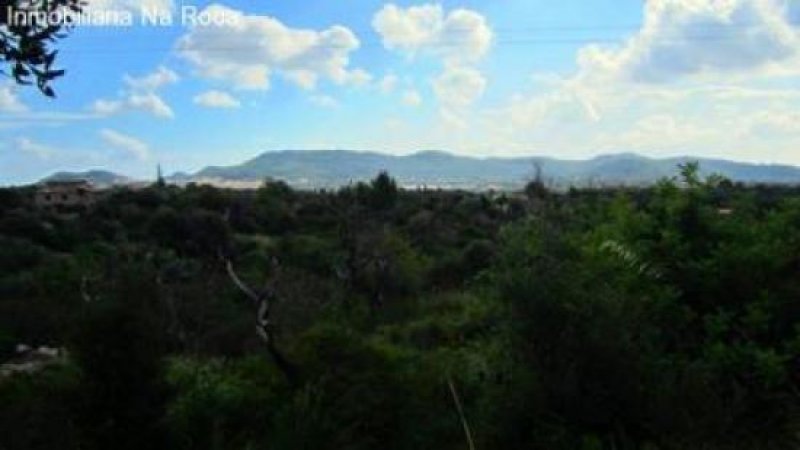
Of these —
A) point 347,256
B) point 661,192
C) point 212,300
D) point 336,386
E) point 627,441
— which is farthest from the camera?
point 347,256

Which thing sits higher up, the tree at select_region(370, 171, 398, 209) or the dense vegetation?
the dense vegetation

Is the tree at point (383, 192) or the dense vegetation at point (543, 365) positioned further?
the tree at point (383, 192)

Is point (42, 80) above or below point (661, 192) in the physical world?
above

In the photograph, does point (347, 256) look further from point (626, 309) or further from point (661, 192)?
point (626, 309)

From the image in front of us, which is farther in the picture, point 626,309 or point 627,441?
point 626,309

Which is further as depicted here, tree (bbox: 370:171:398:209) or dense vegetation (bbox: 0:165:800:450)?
tree (bbox: 370:171:398:209)

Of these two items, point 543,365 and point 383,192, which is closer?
point 543,365

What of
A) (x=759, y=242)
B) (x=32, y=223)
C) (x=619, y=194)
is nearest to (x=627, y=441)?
(x=759, y=242)

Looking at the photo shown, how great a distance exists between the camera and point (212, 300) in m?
24.4

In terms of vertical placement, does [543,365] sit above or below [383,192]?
above

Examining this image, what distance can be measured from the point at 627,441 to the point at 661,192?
450 centimetres

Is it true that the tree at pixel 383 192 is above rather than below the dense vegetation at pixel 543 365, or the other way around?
below

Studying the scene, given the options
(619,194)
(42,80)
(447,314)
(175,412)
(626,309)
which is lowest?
(447,314)

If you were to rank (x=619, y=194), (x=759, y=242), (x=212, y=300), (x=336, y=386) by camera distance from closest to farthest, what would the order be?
(x=336, y=386)
(x=759, y=242)
(x=619, y=194)
(x=212, y=300)
